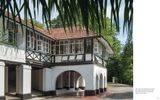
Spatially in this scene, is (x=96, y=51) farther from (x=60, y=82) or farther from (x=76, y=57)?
(x=60, y=82)

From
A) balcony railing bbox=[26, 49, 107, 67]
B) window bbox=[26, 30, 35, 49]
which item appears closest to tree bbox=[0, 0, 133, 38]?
window bbox=[26, 30, 35, 49]

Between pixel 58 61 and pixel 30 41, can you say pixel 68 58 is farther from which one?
pixel 30 41

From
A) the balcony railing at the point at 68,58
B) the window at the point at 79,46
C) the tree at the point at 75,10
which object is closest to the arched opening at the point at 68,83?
the balcony railing at the point at 68,58

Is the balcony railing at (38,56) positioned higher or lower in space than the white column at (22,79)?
higher

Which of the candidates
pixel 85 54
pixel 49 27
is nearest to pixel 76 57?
pixel 85 54

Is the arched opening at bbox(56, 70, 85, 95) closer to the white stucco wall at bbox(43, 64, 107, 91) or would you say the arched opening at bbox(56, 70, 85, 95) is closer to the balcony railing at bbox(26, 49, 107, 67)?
the white stucco wall at bbox(43, 64, 107, 91)

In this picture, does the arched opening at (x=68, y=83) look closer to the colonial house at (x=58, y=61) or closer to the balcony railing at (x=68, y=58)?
the colonial house at (x=58, y=61)

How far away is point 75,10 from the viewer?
1.75 m

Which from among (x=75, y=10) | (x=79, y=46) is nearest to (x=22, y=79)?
(x=79, y=46)

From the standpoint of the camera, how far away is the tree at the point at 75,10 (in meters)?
→ 1.65

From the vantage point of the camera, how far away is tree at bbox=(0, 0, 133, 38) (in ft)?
5.40

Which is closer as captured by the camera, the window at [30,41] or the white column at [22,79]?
the white column at [22,79]
